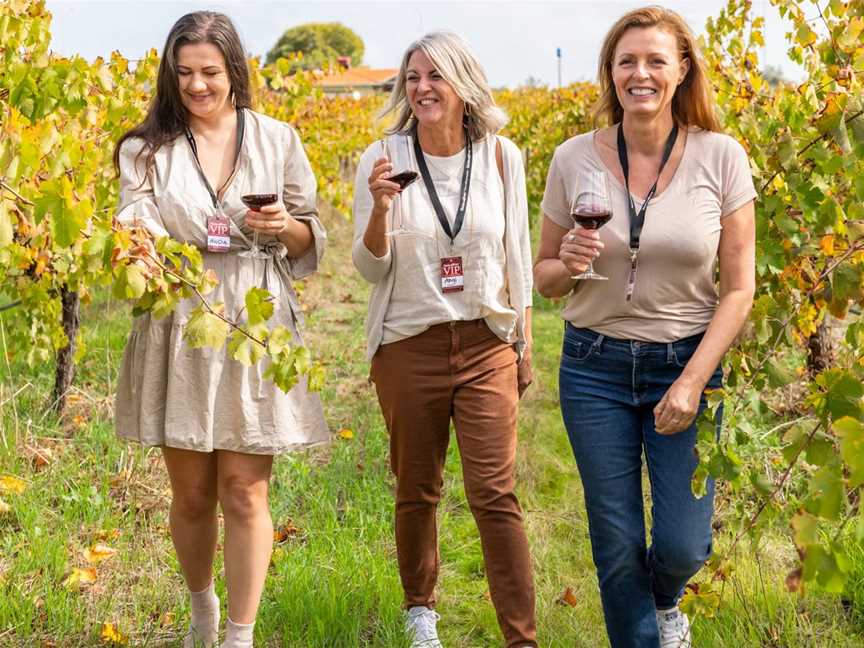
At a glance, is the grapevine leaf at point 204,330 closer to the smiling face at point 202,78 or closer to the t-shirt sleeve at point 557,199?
the smiling face at point 202,78

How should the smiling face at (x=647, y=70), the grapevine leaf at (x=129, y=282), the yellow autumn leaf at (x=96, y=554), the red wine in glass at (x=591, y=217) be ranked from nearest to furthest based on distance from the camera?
the grapevine leaf at (x=129, y=282) < the red wine in glass at (x=591, y=217) < the smiling face at (x=647, y=70) < the yellow autumn leaf at (x=96, y=554)

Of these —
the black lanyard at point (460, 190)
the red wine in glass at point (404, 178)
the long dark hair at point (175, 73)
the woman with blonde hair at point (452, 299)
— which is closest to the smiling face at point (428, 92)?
the woman with blonde hair at point (452, 299)

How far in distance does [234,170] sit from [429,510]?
118 centimetres

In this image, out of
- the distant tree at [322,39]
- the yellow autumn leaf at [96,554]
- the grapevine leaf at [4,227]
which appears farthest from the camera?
the distant tree at [322,39]

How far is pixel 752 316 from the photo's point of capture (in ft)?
7.93

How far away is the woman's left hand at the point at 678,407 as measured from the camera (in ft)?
8.20

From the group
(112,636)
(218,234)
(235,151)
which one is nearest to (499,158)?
(235,151)

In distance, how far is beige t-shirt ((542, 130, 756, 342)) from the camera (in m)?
2.58

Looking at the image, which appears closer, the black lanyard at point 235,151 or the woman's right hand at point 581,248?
the woman's right hand at point 581,248

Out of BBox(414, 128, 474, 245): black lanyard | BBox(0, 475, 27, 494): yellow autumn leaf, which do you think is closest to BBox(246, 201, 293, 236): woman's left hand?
BBox(414, 128, 474, 245): black lanyard

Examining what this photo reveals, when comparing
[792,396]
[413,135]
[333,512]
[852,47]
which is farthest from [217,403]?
[792,396]

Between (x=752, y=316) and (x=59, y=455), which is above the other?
(x=752, y=316)

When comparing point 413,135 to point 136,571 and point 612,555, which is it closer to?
point 612,555

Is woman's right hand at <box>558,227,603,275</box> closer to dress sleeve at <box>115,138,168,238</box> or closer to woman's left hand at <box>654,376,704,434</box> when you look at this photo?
woman's left hand at <box>654,376,704,434</box>
